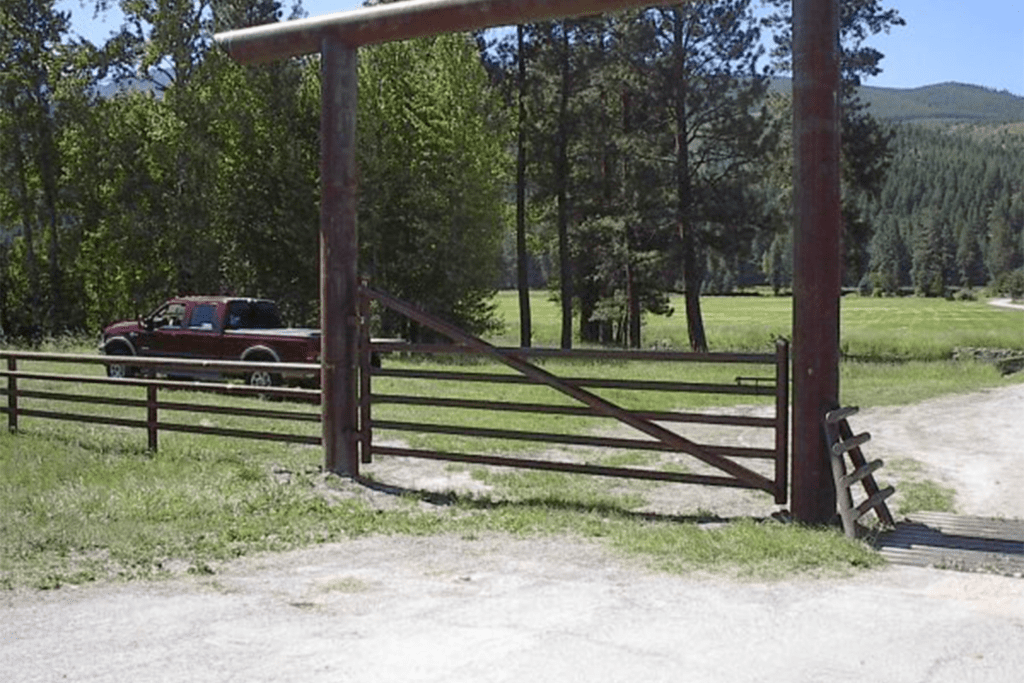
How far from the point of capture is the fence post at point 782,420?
8.10 meters

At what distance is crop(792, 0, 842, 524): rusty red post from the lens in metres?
7.86

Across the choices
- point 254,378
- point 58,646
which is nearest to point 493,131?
point 254,378

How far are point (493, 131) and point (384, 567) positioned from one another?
34.7 m

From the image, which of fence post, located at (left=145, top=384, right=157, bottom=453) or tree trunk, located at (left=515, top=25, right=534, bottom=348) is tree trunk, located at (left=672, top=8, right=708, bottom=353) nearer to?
tree trunk, located at (left=515, top=25, right=534, bottom=348)

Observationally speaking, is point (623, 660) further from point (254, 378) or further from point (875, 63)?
point (875, 63)

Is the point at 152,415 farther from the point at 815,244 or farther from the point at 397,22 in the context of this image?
the point at 815,244

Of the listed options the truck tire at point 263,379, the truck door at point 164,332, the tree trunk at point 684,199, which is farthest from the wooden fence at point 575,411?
the tree trunk at point 684,199

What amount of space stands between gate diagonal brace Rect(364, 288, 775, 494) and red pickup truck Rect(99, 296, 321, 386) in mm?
9259

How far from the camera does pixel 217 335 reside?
2005 cm

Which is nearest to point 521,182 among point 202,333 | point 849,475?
point 202,333

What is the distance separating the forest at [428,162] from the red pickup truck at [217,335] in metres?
16.5

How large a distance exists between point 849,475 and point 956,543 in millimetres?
849

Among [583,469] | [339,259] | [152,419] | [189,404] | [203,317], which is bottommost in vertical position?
[583,469]

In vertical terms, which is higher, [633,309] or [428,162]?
[428,162]
